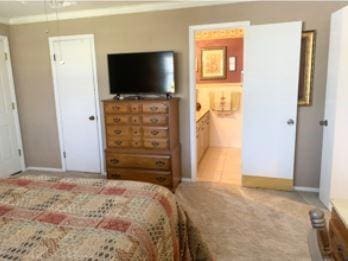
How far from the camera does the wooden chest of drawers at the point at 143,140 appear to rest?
11.3 ft

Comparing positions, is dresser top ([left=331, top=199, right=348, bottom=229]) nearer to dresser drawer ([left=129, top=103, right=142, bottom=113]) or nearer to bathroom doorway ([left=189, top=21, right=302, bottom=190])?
bathroom doorway ([left=189, top=21, right=302, bottom=190])

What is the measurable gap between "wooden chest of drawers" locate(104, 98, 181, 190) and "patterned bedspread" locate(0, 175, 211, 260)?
1464 millimetres

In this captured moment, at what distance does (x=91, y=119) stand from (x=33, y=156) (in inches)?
52.7

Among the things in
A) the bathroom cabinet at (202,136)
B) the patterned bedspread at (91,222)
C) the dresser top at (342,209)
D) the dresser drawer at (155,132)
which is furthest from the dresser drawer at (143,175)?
the dresser top at (342,209)

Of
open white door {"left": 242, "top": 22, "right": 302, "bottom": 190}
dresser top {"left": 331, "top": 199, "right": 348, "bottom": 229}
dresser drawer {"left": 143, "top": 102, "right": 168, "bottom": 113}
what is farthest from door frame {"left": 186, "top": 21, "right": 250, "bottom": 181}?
dresser top {"left": 331, "top": 199, "right": 348, "bottom": 229}

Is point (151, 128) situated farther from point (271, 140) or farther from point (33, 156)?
point (33, 156)

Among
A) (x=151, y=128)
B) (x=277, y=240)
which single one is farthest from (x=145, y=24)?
(x=277, y=240)

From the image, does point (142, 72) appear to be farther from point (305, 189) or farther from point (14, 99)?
point (305, 189)

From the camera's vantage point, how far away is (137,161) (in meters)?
3.55

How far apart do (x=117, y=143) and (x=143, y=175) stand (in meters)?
0.55

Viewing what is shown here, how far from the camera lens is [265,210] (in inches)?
120

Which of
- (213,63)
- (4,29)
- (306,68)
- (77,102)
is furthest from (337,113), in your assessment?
(4,29)

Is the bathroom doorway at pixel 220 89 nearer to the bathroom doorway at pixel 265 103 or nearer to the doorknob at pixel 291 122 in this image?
the bathroom doorway at pixel 265 103

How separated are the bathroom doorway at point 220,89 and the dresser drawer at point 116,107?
2.09 metres
